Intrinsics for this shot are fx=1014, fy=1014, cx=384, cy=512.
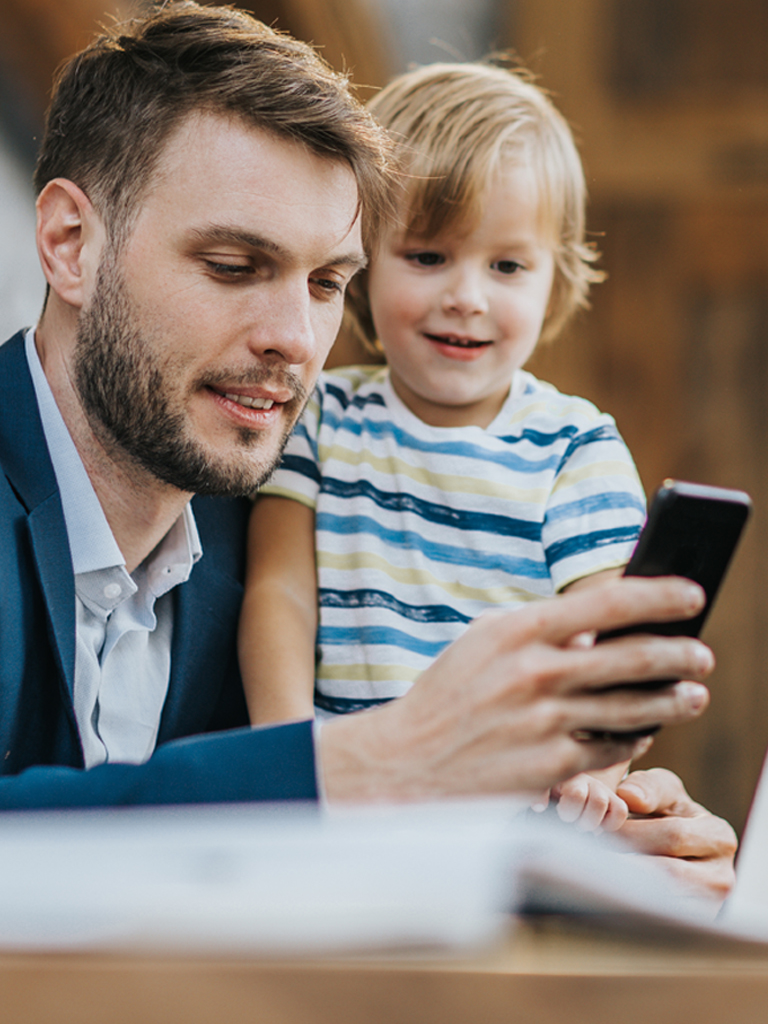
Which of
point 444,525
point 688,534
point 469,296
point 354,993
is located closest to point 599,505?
point 444,525

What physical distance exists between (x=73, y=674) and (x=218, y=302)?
1.35ft

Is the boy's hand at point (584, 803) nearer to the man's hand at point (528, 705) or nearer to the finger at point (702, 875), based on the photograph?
the finger at point (702, 875)

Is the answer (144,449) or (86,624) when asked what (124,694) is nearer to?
(86,624)

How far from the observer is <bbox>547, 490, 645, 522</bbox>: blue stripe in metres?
1.12

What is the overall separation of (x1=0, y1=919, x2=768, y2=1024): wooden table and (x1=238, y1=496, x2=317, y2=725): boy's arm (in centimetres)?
70

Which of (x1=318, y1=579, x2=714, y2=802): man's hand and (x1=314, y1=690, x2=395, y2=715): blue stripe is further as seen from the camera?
(x1=314, y1=690, x2=395, y2=715): blue stripe

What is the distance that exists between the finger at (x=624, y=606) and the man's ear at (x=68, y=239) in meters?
0.78

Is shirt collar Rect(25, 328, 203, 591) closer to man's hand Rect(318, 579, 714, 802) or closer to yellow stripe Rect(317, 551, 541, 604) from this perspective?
yellow stripe Rect(317, 551, 541, 604)

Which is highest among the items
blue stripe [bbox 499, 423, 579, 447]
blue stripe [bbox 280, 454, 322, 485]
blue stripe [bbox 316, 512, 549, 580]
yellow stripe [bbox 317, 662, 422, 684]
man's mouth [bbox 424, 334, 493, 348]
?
man's mouth [bbox 424, 334, 493, 348]

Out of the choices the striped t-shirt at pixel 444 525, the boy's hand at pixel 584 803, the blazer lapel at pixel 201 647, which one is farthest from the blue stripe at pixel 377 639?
the boy's hand at pixel 584 803

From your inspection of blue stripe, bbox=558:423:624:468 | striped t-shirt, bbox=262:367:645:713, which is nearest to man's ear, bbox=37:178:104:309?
striped t-shirt, bbox=262:367:645:713

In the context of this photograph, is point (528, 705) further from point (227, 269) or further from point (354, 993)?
point (227, 269)

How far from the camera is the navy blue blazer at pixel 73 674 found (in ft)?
2.29

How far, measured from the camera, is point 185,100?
1.13m
